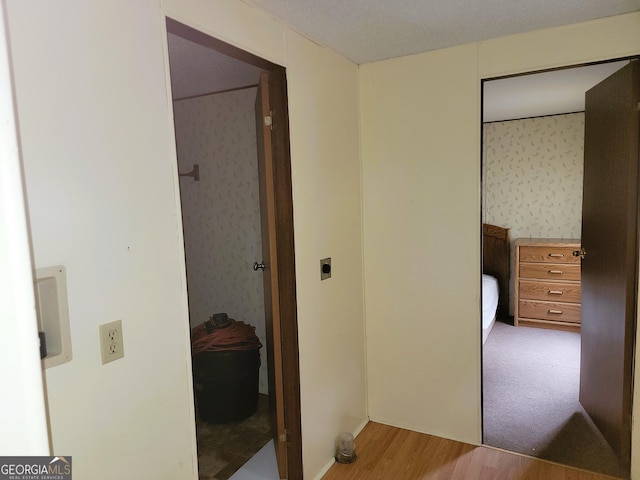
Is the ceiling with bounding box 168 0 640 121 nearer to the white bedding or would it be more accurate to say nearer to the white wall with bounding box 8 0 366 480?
the white wall with bounding box 8 0 366 480

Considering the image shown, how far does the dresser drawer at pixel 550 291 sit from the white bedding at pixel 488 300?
29cm

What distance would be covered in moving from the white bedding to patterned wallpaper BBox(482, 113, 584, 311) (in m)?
0.75

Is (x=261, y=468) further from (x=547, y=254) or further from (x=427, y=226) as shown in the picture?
(x=547, y=254)

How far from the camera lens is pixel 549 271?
14.3 ft

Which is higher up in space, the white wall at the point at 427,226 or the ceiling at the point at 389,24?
the ceiling at the point at 389,24

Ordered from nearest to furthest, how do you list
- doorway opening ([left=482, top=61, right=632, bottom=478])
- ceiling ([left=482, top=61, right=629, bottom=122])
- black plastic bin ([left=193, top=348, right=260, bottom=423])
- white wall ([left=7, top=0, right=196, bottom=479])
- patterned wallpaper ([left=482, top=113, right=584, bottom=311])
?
white wall ([left=7, top=0, right=196, bottom=479])
black plastic bin ([left=193, top=348, right=260, bottom=423])
doorway opening ([left=482, top=61, right=632, bottom=478])
ceiling ([left=482, top=61, right=629, bottom=122])
patterned wallpaper ([left=482, top=113, right=584, bottom=311])

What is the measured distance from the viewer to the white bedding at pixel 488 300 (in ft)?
12.6

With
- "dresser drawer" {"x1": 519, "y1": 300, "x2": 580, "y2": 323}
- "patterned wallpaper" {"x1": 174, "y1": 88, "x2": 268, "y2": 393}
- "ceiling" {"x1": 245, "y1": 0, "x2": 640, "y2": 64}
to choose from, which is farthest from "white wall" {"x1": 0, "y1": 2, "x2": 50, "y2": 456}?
"dresser drawer" {"x1": 519, "y1": 300, "x2": 580, "y2": 323}

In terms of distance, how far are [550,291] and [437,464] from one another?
9.15 ft

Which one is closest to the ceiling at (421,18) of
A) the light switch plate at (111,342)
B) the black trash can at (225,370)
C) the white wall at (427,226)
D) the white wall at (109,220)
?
the white wall at (427,226)

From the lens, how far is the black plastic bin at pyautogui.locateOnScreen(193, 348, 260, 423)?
8.77 ft

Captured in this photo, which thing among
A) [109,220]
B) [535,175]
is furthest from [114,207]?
[535,175]

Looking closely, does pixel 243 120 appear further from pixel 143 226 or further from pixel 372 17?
pixel 143 226

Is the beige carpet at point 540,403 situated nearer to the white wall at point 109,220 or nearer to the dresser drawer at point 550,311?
the dresser drawer at point 550,311
